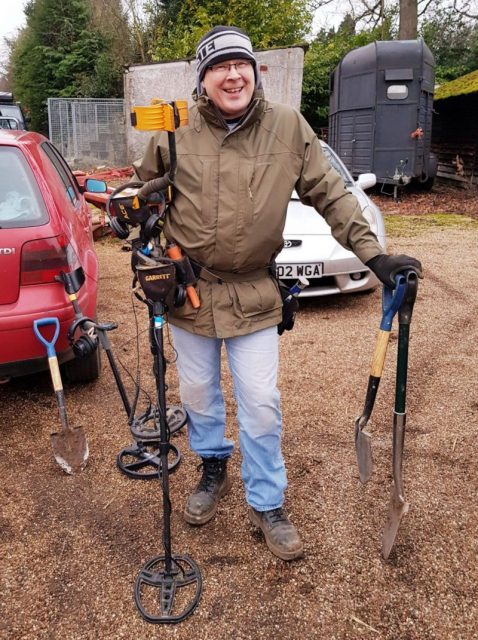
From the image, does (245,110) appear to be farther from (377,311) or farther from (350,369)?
(377,311)

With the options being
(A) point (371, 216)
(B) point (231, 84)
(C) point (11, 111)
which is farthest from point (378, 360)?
(C) point (11, 111)

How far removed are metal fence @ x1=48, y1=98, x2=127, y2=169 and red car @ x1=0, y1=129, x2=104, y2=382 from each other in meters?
19.1

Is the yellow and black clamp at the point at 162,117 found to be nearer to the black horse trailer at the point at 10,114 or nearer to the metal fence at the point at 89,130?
the black horse trailer at the point at 10,114

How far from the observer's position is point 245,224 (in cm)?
214


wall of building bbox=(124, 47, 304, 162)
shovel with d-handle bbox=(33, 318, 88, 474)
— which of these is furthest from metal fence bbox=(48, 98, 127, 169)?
shovel with d-handle bbox=(33, 318, 88, 474)

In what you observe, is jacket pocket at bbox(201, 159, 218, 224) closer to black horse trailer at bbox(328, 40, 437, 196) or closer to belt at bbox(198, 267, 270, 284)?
A: belt at bbox(198, 267, 270, 284)

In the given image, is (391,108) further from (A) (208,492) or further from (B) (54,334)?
(A) (208,492)

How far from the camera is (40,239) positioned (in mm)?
3121

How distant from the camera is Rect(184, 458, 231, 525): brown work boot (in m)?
2.60

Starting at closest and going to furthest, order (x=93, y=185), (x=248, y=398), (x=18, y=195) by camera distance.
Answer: (x=248, y=398) → (x=18, y=195) → (x=93, y=185)

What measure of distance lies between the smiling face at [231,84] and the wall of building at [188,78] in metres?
14.6

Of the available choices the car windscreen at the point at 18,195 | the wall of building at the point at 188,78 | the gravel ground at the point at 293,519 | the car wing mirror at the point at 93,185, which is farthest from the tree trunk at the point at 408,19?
the car windscreen at the point at 18,195

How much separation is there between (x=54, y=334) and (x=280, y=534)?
1.59 metres

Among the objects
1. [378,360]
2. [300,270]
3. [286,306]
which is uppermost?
[286,306]
